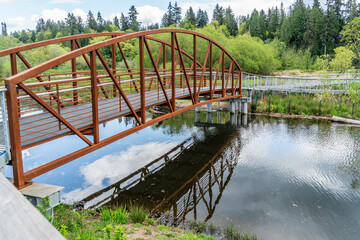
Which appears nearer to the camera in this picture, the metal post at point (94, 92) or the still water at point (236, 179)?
the metal post at point (94, 92)

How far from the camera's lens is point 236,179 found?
40.8 feet

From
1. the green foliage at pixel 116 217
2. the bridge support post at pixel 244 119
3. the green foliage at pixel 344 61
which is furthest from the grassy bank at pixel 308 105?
the green foliage at pixel 116 217

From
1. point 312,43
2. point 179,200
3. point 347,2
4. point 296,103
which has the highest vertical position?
point 347,2

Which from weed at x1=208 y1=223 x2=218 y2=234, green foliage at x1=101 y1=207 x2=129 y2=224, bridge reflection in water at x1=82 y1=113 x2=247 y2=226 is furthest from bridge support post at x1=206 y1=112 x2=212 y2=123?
green foliage at x1=101 y1=207 x2=129 y2=224

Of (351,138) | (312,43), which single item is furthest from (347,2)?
(351,138)

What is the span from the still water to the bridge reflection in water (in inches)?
1.4

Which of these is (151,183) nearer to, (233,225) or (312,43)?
(233,225)

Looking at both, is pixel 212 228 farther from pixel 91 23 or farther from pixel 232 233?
pixel 91 23

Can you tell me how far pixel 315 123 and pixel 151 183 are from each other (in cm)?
1634

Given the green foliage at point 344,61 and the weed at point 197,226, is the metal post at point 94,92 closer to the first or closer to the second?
the weed at point 197,226

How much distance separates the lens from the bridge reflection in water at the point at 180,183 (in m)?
10.0

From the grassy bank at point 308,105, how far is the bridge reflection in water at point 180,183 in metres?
10.6

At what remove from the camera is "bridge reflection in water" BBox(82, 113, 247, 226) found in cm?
1001

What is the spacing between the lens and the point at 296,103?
27234mm
